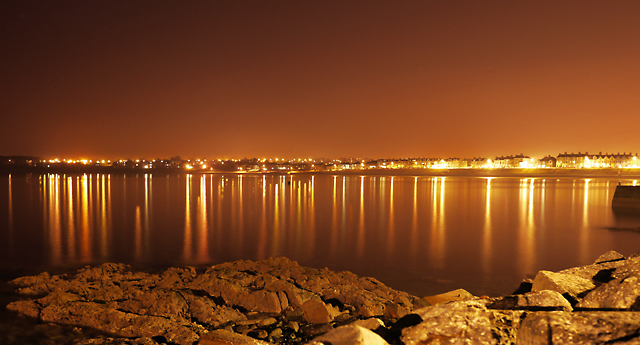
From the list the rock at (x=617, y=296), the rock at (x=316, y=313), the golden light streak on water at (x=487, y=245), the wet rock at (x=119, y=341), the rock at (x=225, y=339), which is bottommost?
the golden light streak on water at (x=487, y=245)

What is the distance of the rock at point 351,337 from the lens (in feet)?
14.2

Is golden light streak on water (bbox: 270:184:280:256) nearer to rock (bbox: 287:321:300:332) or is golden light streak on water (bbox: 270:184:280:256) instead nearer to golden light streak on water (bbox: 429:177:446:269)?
golden light streak on water (bbox: 429:177:446:269)

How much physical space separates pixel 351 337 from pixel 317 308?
2767 millimetres

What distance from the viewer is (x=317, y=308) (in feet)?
23.1

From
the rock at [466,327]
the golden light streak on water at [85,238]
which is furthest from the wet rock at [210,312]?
the golden light streak on water at [85,238]

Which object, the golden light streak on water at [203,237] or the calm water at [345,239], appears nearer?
the calm water at [345,239]

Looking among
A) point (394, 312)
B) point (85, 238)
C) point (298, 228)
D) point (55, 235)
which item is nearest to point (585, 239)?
point (298, 228)

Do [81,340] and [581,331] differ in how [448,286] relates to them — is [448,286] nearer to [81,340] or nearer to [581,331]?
[581,331]

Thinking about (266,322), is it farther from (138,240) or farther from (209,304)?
(138,240)

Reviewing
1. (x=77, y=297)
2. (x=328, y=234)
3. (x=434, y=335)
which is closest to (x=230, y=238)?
(x=328, y=234)

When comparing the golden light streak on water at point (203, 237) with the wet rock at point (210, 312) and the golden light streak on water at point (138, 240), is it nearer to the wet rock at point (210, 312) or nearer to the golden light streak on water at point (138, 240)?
the golden light streak on water at point (138, 240)

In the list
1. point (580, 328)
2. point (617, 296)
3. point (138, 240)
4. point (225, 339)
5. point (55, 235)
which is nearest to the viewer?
point (580, 328)

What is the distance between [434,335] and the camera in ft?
15.7

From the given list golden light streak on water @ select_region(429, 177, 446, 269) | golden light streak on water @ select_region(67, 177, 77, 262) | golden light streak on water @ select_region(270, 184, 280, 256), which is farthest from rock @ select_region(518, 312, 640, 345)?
golden light streak on water @ select_region(67, 177, 77, 262)
